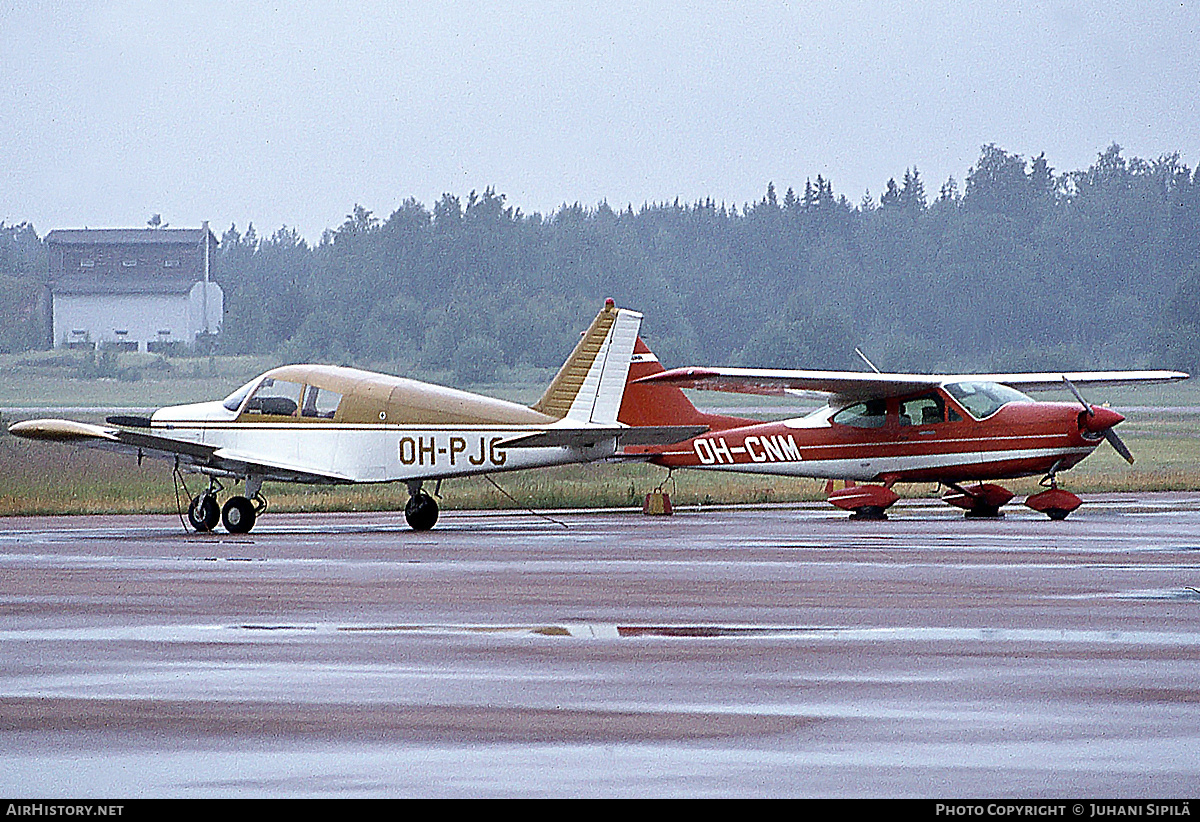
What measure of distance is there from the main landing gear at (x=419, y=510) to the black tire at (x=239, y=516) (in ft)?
5.88

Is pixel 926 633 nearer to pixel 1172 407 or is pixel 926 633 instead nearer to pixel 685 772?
pixel 685 772

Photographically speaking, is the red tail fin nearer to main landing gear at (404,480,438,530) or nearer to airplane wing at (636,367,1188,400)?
airplane wing at (636,367,1188,400)

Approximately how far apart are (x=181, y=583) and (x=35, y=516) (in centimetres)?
1359

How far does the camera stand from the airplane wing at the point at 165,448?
846 inches

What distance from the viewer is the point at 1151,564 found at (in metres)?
15.4

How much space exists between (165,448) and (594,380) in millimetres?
4842

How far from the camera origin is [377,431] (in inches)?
865

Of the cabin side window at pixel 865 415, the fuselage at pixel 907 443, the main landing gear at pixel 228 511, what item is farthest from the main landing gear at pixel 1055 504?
the main landing gear at pixel 228 511

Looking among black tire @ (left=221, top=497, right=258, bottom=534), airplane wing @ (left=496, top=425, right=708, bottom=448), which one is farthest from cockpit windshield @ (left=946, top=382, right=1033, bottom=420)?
black tire @ (left=221, top=497, right=258, bottom=534)

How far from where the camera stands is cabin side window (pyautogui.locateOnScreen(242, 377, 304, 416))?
73.7ft

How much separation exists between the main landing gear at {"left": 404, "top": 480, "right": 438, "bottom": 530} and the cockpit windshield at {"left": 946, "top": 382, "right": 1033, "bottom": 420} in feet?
25.3

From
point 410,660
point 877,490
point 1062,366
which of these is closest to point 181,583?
point 410,660

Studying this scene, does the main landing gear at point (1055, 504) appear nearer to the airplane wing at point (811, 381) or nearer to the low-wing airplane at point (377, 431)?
the airplane wing at point (811, 381)

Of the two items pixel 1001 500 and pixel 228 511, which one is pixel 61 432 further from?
pixel 1001 500
